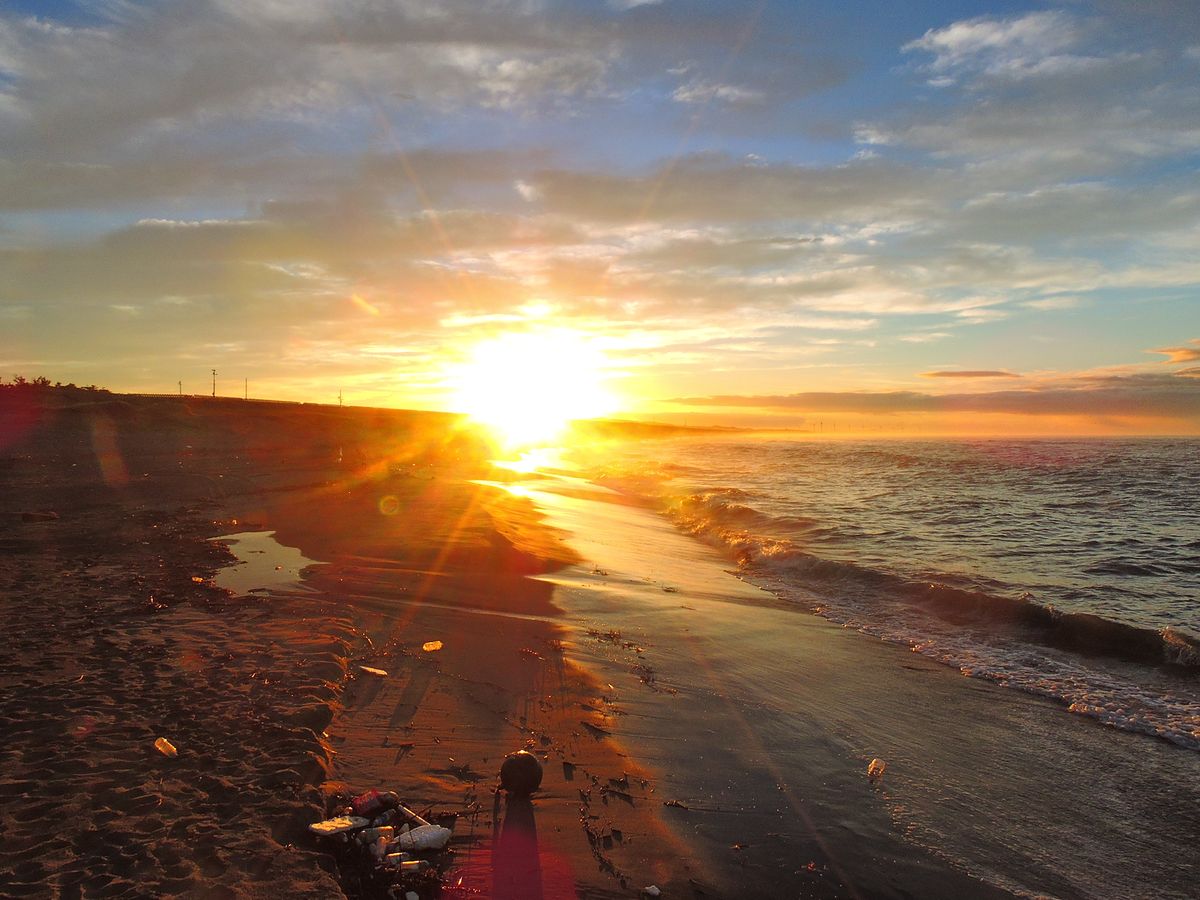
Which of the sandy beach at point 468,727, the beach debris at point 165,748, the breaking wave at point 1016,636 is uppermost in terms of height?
the beach debris at point 165,748

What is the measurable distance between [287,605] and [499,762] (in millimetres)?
5210

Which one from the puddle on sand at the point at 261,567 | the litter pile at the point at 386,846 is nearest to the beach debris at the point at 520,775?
the litter pile at the point at 386,846

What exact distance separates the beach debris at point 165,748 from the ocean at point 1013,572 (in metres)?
8.94

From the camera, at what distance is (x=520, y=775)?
498 centimetres

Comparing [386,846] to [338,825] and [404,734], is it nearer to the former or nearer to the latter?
[338,825]

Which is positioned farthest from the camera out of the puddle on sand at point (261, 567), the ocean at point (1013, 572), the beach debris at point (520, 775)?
the puddle on sand at point (261, 567)

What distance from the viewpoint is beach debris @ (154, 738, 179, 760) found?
499 cm

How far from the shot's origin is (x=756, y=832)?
16.0 ft

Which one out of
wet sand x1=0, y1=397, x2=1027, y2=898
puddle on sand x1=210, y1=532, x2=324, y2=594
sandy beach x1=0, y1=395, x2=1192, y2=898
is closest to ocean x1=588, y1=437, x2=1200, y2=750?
sandy beach x1=0, y1=395, x2=1192, y2=898

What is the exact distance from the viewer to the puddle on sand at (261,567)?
414 inches

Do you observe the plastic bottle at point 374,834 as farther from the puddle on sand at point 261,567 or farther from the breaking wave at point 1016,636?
the breaking wave at point 1016,636

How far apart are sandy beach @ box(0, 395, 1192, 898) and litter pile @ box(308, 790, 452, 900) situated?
0.38 ft

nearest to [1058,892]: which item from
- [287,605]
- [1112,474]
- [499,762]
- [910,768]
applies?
[910,768]

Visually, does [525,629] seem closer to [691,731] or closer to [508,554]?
[691,731]
